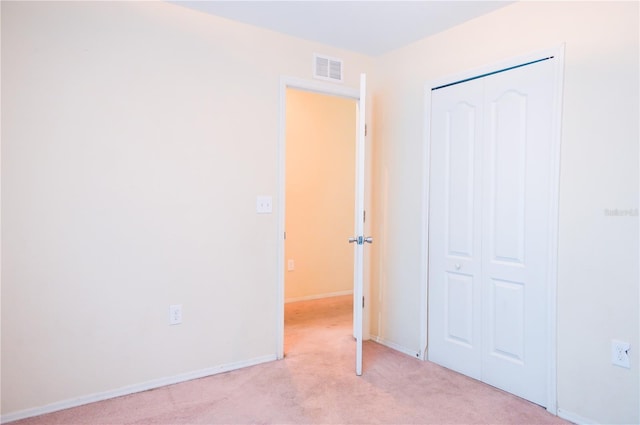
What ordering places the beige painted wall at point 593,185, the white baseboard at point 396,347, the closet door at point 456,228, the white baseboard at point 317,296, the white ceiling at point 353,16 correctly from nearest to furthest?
1. the beige painted wall at point 593,185
2. the white ceiling at point 353,16
3. the closet door at point 456,228
4. the white baseboard at point 396,347
5. the white baseboard at point 317,296

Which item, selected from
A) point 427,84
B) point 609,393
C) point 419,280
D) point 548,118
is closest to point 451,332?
point 419,280

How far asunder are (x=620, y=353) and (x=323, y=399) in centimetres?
152

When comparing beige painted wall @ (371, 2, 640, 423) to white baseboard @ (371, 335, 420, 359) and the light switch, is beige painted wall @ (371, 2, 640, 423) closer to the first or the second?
white baseboard @ (371, 335, 420, 359)

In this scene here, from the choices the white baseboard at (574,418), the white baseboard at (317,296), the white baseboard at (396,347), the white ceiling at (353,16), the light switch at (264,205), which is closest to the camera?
the white baseboard at (574,418)

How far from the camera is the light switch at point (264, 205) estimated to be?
2803 millimetres

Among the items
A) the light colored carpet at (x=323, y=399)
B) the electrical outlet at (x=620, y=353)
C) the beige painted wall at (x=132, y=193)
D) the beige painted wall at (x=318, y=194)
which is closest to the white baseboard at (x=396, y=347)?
the light colored carpet at (x=323, y=399)

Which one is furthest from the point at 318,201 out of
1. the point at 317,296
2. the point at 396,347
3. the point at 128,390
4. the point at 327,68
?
the point at 128,390

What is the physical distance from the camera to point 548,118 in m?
2.21

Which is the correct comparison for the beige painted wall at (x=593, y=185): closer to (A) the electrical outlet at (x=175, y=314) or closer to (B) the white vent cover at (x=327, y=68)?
(B) the white vent cover at (x=327, y=68)

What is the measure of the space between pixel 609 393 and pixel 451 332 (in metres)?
0.94

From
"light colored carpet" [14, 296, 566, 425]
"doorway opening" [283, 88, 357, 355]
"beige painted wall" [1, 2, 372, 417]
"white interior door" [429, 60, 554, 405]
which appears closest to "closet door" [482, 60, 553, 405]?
"white interior door" [429, 60, 554, 405]

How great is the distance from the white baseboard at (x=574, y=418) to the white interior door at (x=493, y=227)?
99 millimetres

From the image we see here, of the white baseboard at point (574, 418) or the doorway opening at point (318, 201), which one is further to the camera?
the doorway opening at point (318, 201)

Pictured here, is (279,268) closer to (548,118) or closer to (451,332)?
(451,332)
